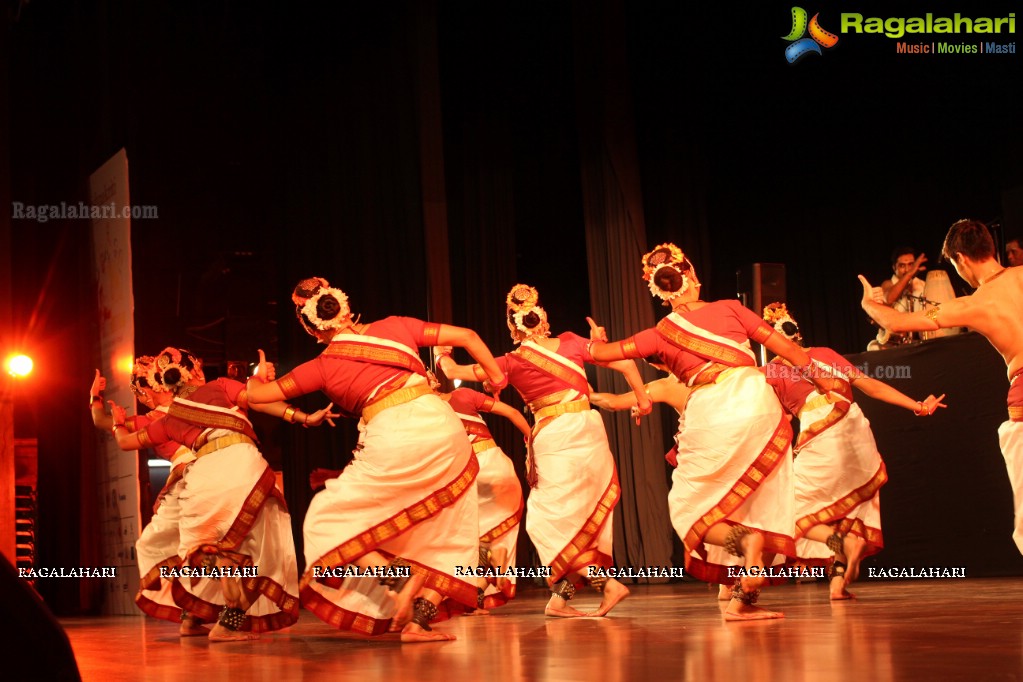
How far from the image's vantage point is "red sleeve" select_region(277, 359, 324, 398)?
4.78m

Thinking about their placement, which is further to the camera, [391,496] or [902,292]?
[902,292]

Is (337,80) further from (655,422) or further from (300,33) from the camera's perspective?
(655,422)

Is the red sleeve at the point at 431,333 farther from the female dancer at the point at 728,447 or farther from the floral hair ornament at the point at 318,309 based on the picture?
the female dancer at the point at 728,447

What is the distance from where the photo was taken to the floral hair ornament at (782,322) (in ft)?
22.0

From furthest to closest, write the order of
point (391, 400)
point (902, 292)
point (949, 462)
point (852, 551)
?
1. point (902, 292)
2. point (949, 462)
3. point (852, 551)
4. point (391, 400)

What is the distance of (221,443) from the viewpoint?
5762mm

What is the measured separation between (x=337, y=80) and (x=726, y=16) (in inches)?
125

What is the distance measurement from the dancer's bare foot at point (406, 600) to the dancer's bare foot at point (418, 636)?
0.03 meters

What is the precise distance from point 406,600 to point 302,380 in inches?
35.8

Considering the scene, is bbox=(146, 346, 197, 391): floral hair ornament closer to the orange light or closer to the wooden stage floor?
the wooden stage floor

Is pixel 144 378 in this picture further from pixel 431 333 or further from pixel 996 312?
pixel 996 312

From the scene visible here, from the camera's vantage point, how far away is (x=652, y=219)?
10.5m

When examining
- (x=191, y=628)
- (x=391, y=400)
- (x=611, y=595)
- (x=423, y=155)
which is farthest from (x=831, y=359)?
(x=423, y=155)

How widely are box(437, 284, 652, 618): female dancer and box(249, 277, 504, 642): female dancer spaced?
1089 mm
